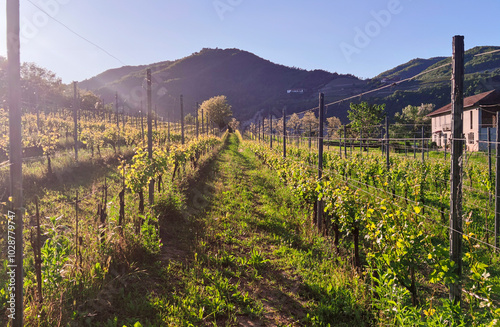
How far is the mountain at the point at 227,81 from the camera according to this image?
383 ft

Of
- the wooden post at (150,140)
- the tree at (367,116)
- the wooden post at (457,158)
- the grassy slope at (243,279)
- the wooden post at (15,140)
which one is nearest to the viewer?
the wooden post at (15,140)

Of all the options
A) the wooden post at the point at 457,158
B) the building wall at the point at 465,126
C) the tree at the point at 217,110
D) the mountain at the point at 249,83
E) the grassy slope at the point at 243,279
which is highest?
the mountain at the point at 249,83

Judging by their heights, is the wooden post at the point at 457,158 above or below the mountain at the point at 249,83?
below

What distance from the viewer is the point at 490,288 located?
6.56ft

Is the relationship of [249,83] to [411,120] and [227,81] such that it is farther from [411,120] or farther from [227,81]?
[411,120]

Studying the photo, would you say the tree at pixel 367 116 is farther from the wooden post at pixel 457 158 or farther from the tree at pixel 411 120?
the wooden post at pixel 457 158

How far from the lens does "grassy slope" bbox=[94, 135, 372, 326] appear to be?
2.96 meters

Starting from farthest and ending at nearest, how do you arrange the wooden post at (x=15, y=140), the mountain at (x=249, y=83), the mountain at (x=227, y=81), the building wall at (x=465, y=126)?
1. the mountain at (x=227, y=81)
2. the mountain at (x=249, y=83)
3. the building wall at (x=465, y=126)
4. the wooden post at (x=15, y=140)

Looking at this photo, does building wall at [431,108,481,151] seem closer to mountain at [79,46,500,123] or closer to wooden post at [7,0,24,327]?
wooden post at [7,0,24,327]

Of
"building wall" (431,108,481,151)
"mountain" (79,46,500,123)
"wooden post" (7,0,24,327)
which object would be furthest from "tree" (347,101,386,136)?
"mountain" (79,46,500,123)

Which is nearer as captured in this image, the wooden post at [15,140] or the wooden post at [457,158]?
the wooden post at [15,140]

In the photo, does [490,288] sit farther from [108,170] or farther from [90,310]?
[108,170]

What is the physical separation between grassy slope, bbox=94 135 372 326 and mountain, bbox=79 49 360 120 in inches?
3820

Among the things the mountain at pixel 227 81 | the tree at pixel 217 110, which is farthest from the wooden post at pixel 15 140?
the mountain at pixel 227 81
